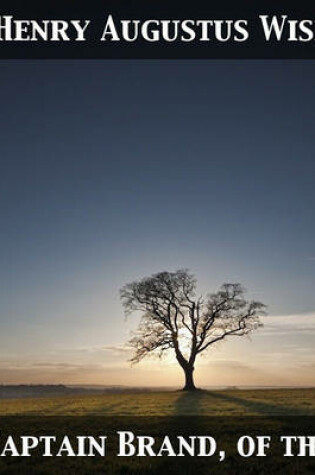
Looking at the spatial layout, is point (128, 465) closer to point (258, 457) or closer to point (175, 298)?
point (258, 457)

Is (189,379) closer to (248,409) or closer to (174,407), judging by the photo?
(174,407)

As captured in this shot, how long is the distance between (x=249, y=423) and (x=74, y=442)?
18.0 feet

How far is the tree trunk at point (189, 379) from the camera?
4083 centimetres

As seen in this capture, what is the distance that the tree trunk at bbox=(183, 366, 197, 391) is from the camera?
1607 inches

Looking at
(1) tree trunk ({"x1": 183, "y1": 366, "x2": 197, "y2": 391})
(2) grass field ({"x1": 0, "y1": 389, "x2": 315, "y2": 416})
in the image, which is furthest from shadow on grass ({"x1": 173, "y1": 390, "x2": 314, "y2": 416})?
(1) tree trunk ({"x1": 183, "y1": 366, "x2": 197, "y2": 391})

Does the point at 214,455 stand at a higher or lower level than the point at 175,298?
lower

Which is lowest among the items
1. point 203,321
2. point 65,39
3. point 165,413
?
point 165,413

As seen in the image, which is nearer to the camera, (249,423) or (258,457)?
(258,457)

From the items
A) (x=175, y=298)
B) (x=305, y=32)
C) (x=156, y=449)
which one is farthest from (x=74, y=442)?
(x=175, y=298)

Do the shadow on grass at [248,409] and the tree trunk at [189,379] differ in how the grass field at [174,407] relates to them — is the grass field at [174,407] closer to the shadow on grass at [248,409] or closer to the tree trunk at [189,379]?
the shadow on grass at [248,409]

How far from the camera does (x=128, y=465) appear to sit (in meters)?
10.3

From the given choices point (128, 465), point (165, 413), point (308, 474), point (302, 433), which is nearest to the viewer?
point (308, 474)

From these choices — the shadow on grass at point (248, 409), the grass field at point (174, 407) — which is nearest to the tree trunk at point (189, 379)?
the grass field at point (174, 407)

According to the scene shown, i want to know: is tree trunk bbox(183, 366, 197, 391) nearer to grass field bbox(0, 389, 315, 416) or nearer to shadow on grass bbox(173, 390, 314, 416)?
grass field bbox(0, 389, 315, 416)
